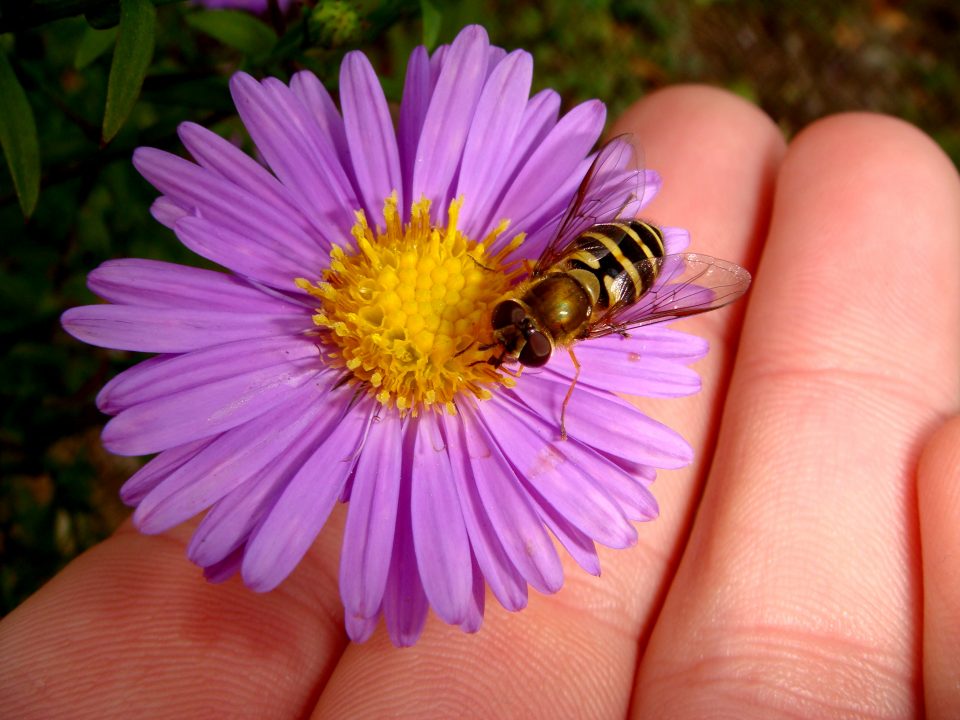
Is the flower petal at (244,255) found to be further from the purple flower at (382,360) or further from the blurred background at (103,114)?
the blurred background at (103,114)

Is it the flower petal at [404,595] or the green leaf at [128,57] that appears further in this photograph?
the flower petal at [404,595]

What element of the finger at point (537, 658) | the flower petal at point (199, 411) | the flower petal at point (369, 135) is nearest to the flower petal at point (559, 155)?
the flower petal at point (369, 135)

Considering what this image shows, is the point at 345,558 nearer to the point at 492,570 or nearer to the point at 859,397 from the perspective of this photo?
the point at 492,570

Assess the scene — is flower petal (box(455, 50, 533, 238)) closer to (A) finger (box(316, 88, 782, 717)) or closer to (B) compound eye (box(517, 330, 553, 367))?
(B) compound eye (box(517, 330, 553, 367))

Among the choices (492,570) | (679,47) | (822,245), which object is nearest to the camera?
(492,570)

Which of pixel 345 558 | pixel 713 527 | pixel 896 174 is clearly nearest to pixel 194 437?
pixel 345 558

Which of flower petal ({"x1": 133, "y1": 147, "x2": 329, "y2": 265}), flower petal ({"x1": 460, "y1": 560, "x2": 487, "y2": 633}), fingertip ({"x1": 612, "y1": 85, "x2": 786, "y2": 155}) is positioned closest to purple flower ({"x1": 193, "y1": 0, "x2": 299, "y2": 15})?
flower petal ({"x1": 133, "y1": 147, "x2": 329, "y2": 265})

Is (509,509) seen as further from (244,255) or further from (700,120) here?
(700,120)
